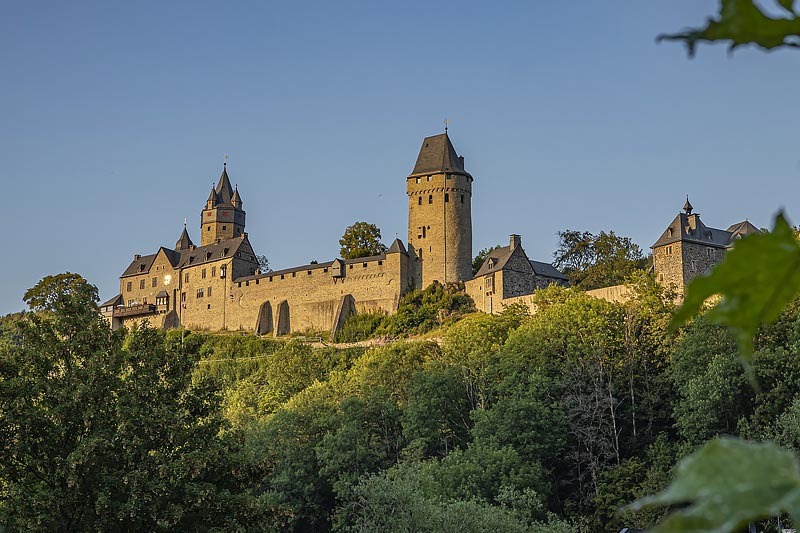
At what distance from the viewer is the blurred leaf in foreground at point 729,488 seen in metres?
0.70

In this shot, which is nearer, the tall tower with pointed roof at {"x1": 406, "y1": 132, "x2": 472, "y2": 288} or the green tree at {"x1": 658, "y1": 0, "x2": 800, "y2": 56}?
the green tree at {"x1": 658, "y1": 0, "x2": 800, "y2": 56}

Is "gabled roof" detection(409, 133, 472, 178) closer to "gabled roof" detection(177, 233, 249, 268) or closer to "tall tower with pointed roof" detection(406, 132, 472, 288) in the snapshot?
"tall tower with pointed roof" detection(406, 132, 472, 288)

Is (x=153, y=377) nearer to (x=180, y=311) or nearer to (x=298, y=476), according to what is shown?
(x=298, y=476)

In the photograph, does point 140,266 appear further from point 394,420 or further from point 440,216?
point 394,420

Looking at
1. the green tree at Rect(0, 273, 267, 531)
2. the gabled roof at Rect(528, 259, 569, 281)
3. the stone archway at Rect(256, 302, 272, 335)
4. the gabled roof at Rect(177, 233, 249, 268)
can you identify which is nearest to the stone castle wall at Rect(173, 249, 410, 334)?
the stone archway at Rect(256, 302, 272, 335)

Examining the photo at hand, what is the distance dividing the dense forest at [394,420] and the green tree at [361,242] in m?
13.3

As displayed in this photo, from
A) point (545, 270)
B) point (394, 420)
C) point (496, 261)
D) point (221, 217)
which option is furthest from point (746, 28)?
point (221, 217)

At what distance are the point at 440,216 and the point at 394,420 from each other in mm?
23813

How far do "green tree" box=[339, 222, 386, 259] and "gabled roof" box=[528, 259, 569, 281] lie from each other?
13.3 metres

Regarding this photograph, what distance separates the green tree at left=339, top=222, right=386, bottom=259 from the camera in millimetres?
73250

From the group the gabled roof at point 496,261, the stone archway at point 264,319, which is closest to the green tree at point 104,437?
the gabled roof at point 496,261

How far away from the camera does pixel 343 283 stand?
68688 millimetres

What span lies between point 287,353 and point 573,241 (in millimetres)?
26905

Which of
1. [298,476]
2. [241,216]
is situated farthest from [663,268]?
[241,216]
